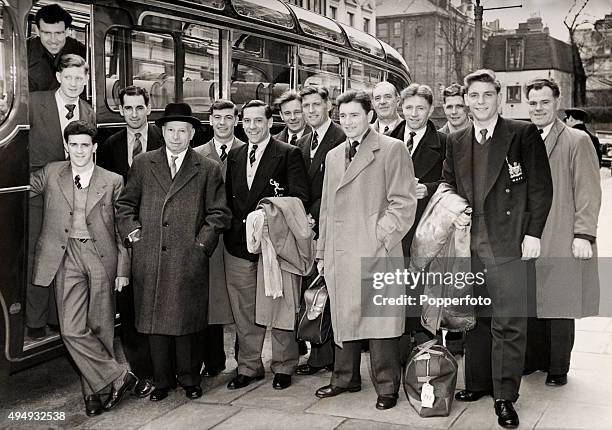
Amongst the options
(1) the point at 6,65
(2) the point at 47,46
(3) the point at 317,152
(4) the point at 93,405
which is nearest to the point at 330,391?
(4) the point at 93,405

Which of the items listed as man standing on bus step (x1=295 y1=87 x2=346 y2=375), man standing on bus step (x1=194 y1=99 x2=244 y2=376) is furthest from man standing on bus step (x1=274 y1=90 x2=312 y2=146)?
man standing on bus step (x1=194 y1=99 x2=244 y2=376)

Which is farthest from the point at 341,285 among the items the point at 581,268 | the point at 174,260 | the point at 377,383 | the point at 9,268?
the point at 9,268

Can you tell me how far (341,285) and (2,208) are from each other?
192 cm

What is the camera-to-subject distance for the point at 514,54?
5227 millimetres

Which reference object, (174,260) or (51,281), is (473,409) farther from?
(51,281)

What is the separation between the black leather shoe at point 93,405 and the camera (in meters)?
4.32

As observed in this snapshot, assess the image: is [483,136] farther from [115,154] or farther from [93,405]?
[93,405]

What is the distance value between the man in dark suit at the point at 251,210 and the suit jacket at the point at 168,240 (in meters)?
0.29

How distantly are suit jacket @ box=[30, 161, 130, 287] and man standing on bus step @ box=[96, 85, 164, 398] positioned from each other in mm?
412

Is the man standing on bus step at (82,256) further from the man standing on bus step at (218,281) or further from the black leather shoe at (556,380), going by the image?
the black leather shoe at (556,380)

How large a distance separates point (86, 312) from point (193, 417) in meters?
0.87

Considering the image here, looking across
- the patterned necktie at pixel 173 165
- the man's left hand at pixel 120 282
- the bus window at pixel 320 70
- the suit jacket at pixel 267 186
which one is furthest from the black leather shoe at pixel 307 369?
the bus window at pixel 320 70

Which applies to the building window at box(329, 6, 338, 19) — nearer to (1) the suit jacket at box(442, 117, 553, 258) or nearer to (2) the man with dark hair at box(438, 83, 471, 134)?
(2) the man with dark hair at box(438, 83, 471, 134)

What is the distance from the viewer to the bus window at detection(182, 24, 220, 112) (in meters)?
6.11
